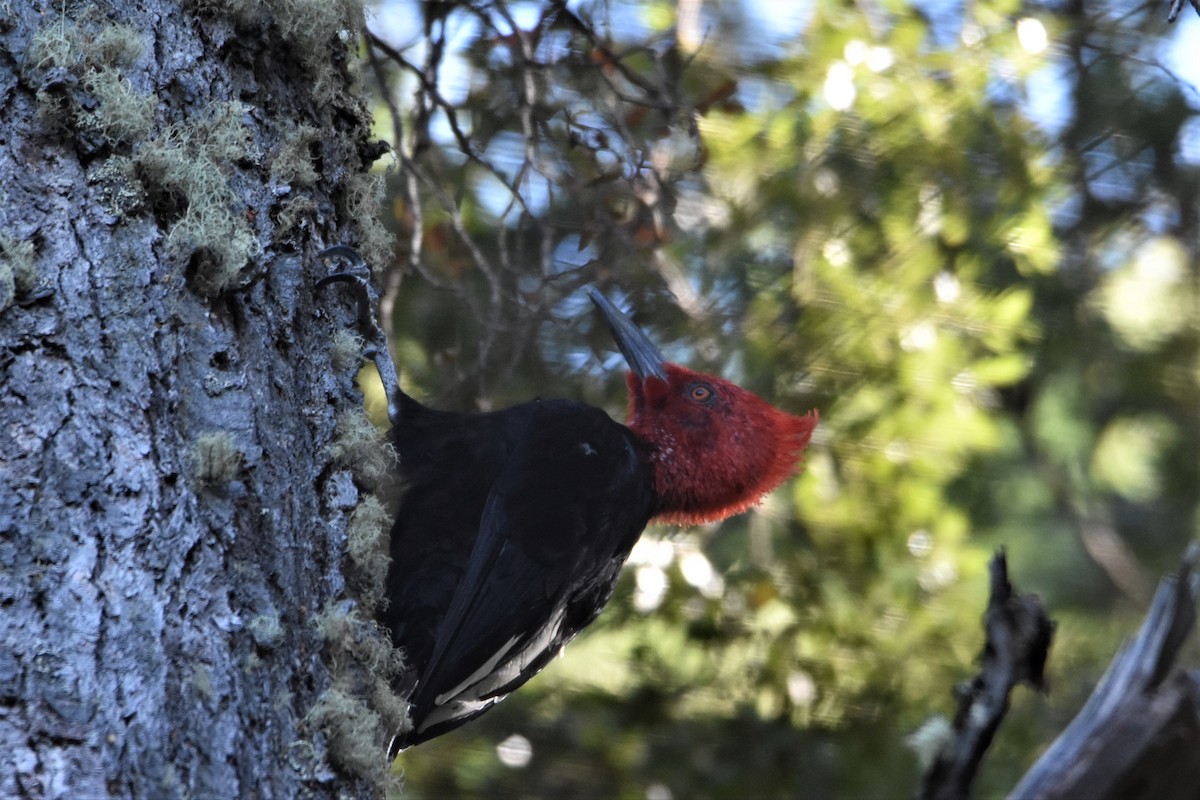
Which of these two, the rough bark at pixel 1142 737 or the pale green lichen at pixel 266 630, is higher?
the pale green lichen at pixel 266 630

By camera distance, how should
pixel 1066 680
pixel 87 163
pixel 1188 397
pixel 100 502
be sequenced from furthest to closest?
1. pixel 1188 397
2. pixel 1066 680
3. pixel 87 163
4. pixel 100 502

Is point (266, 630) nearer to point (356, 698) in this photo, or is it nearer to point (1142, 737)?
point (356, 698)

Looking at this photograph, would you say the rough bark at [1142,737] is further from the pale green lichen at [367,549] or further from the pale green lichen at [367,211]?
the pale green lichen at [367,211]

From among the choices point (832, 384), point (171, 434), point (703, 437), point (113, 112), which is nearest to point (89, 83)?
point (113, 112)

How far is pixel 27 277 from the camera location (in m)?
1.46

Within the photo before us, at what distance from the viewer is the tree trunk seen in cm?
130

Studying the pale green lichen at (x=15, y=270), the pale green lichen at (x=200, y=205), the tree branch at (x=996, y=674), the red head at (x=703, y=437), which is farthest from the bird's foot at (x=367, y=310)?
the tree branch at (x=996, y=674)

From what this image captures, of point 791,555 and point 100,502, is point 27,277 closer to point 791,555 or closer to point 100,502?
point 100,502

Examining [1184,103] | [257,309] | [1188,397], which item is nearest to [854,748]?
[1188,397]

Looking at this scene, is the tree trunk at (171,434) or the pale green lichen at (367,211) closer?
the tree trunk at (171,434)

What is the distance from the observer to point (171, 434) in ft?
4.82

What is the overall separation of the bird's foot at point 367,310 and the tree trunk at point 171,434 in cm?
5

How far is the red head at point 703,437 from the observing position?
2986 millimetres

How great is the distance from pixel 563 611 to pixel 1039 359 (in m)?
3.28
